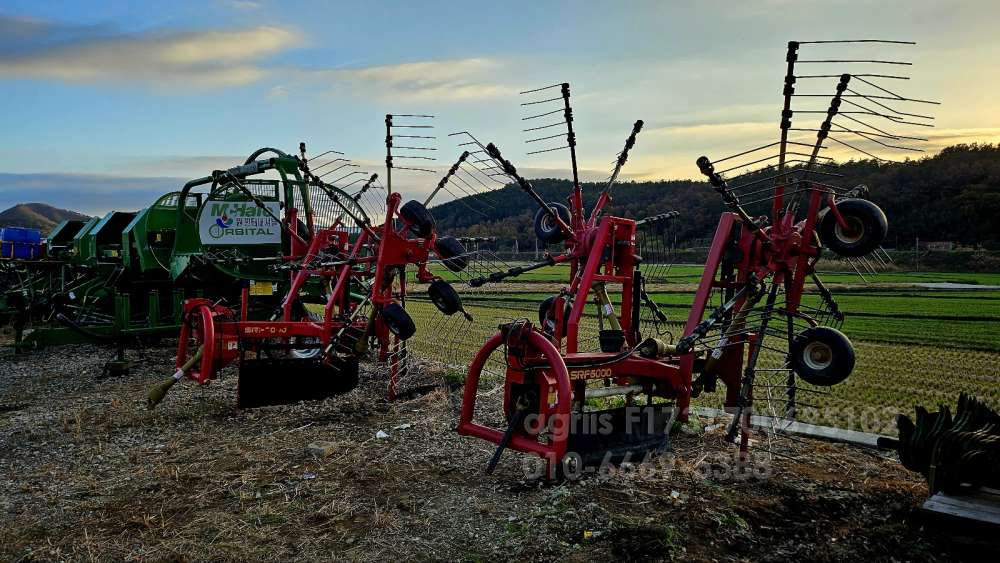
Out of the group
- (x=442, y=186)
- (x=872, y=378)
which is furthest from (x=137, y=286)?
(x=872, y=378)

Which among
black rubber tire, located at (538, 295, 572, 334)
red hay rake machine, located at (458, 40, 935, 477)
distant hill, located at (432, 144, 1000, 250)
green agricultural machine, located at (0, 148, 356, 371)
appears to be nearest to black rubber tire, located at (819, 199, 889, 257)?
red hay rake machine, located at (458, 40, 935, 477)

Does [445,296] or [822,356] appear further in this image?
[445,296]

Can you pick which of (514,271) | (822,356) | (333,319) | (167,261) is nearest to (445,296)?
(514,271)

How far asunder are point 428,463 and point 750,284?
10.8 ft

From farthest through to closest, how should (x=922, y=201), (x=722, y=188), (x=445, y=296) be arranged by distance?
(x=922, y=201) < (x=445, y=296) < (x=722, y=188)

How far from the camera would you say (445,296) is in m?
8.23

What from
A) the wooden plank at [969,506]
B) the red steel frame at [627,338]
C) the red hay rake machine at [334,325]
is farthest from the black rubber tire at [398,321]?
the wooden plank at [969,506]

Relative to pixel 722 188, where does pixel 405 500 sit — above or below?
below

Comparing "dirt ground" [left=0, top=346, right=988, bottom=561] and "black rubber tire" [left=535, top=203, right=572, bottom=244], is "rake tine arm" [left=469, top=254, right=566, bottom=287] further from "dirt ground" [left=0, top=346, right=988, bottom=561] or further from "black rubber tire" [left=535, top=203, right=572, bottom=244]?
"dirt ground" [left=0, top=346, right=988, bottom=561]

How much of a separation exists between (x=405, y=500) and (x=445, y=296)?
3064mm

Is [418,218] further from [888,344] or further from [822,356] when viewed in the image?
[888,344]

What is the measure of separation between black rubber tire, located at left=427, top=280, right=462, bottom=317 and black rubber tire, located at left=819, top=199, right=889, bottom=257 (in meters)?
3.97

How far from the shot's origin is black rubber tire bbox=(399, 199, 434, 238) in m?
8.23

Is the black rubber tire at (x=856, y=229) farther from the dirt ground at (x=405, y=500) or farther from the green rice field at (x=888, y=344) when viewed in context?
the dirt ground at (x=405, y=500)
